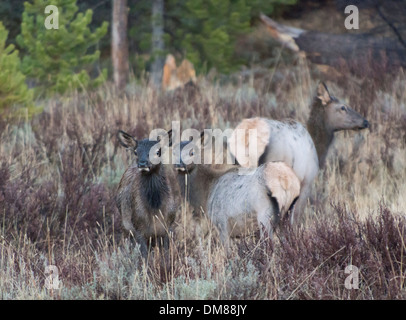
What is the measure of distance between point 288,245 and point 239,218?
867 mm

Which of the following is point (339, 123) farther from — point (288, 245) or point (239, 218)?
point (288, 245)

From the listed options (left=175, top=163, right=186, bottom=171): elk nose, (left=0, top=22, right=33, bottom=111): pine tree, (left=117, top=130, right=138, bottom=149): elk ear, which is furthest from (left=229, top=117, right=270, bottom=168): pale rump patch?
(left=0, top=22, right=33, bottom=111): pine tree

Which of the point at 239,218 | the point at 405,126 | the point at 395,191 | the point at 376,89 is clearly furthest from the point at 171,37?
the point at 239,218

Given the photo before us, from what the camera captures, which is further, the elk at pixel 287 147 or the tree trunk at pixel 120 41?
the tree trunk at pixel 120 41

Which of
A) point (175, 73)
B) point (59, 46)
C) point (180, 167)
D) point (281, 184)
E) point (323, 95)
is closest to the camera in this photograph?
point (281, 184)

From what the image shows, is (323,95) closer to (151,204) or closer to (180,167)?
(180,167)

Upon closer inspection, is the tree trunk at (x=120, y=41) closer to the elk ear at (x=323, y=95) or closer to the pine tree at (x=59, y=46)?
the pine tree at (x=59, y=46)

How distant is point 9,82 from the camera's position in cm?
979

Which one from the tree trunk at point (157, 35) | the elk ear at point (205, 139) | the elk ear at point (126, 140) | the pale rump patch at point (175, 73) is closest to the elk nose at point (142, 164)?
the elk ear at point (126, 140)

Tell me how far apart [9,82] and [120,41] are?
748 centimetres

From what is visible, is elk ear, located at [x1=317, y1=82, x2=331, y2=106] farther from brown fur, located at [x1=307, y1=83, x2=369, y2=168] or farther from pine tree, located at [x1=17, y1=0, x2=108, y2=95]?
pine tree, located at [x1=17, y1=0, x2=108, y2=95]

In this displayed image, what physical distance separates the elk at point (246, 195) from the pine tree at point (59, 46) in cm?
684

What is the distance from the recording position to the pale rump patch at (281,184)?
593cm

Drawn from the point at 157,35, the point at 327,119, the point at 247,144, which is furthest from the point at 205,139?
the point at 157,35
